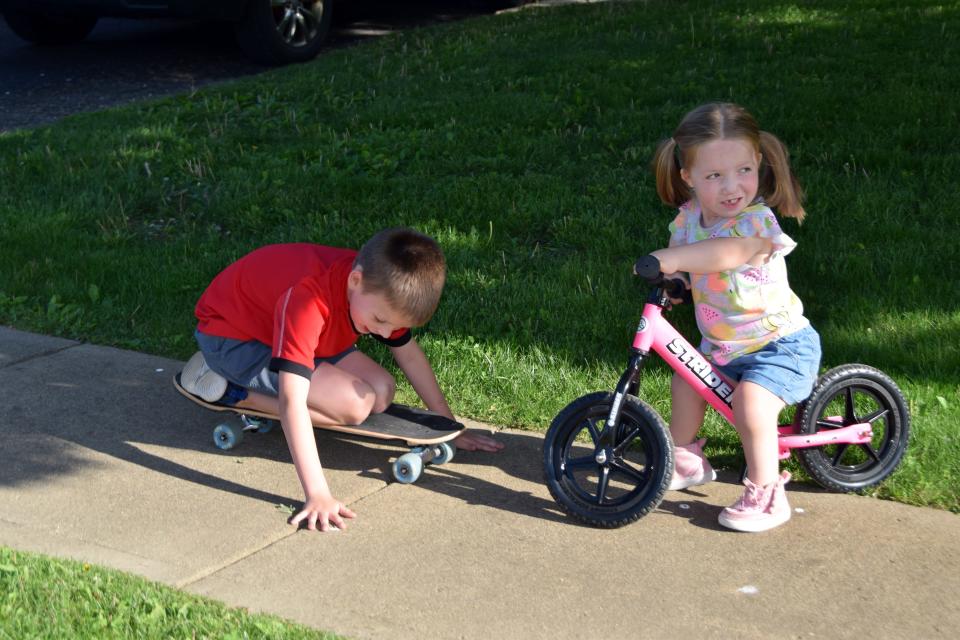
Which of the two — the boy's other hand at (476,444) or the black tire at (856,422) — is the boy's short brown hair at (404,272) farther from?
the black tire at (856,422)

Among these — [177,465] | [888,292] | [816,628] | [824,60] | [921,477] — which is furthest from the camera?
[824,60]

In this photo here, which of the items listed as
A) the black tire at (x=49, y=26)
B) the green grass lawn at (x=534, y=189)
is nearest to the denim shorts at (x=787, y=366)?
the green grass lawn at (x=534, y=189)

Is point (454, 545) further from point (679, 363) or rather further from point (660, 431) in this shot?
point (679, 363)

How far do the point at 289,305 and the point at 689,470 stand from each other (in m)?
1.34

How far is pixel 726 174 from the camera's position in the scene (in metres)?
3.53

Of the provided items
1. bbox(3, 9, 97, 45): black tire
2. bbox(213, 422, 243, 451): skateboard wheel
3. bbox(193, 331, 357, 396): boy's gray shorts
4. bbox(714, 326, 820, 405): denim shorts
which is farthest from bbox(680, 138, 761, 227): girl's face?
bbox(3, 9, 97, 45): black tire

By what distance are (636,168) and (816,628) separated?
3.66m

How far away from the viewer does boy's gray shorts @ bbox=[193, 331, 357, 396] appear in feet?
13.3

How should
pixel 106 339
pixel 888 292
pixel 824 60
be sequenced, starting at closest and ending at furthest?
pixel 888 292
pixel 106 339
pixel 824 60

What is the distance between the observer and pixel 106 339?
5.25 metres

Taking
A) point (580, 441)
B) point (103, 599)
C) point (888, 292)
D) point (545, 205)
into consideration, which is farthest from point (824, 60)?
point (103, 599)

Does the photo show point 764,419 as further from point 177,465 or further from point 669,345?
point 177,465

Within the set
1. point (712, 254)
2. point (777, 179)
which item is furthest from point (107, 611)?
point (777, 179)

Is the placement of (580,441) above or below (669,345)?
below
